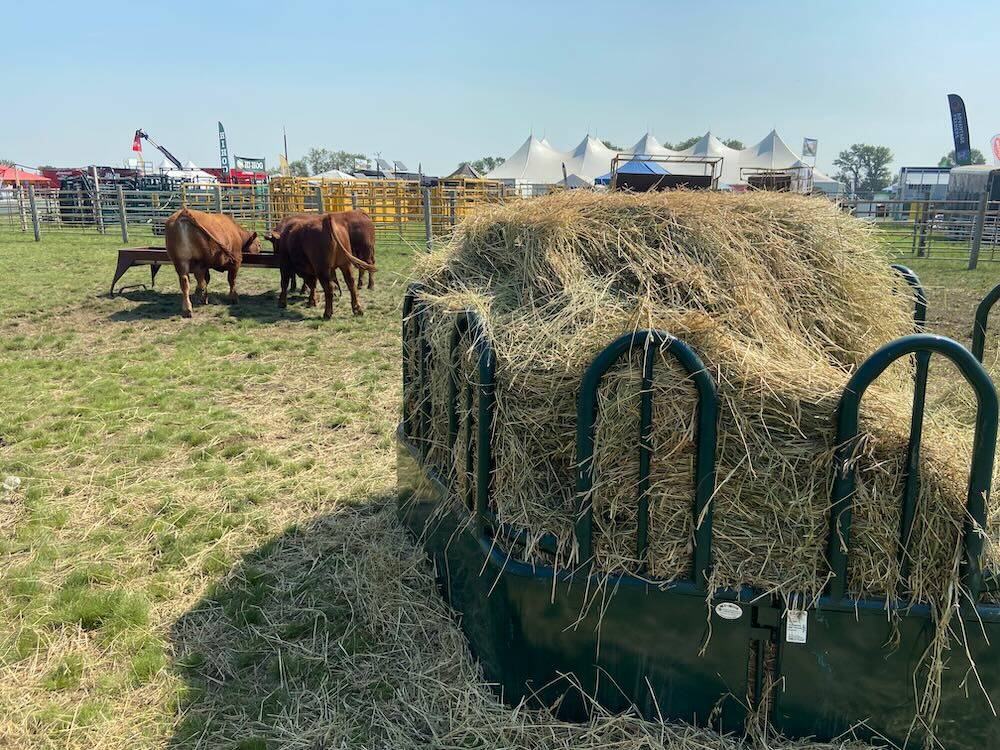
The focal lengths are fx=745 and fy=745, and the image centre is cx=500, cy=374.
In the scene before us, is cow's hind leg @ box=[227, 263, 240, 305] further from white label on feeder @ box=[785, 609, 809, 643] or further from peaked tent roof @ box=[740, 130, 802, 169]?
peaked tent roof @ box=[740, 130, 802, 169]

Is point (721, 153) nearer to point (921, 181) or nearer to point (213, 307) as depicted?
point (921, 181)

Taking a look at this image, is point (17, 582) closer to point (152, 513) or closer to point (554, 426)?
point (152, 513)

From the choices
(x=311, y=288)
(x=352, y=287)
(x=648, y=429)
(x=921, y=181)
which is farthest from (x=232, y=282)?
(x=921, y=181)

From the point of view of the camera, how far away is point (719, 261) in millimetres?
2807

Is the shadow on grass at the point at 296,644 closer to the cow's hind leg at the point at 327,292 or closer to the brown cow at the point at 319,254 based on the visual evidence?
the brown cow at the point at 319,254

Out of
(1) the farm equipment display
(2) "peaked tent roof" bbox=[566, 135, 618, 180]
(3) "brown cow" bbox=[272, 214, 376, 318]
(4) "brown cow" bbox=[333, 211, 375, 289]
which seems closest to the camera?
(1) the farm equipment display

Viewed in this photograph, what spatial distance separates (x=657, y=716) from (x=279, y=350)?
6814mm

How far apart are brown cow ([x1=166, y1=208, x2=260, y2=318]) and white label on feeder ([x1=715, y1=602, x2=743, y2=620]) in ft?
30.5

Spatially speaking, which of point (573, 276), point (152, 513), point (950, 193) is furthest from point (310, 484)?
point (950, 193)

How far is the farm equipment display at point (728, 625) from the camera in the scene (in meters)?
2.03

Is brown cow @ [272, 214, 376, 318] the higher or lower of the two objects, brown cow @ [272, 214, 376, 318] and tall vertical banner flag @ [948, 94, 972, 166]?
the lower

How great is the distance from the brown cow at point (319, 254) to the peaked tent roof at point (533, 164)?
34724 millimetres

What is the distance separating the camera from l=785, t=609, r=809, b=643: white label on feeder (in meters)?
2.11

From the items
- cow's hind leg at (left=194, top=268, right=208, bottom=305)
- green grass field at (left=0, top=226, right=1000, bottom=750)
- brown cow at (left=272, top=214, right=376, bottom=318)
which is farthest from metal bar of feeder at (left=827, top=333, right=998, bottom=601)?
cow's hind leg at (left=194, top=268, right=208, bottom=305)
